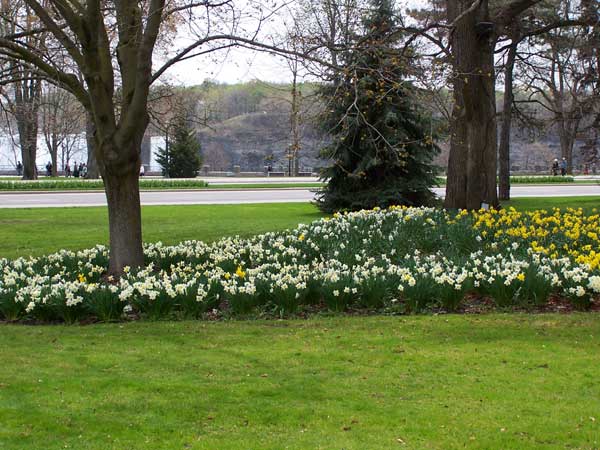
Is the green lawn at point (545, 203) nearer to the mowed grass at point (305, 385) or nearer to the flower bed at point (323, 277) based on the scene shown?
the flower bed at point (323, 277)

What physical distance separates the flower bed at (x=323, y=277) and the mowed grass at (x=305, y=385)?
41 centimetres

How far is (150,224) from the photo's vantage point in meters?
17.4

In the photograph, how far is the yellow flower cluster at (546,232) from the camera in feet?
32.6

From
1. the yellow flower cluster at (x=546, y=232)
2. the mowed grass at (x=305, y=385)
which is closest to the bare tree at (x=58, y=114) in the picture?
the yellow flower cluster at (x=546, y=232)

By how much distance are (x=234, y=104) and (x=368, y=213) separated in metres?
91.4

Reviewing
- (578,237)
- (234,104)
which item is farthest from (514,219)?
(234,104)

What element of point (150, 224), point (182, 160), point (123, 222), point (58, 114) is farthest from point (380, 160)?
point (58, 114)

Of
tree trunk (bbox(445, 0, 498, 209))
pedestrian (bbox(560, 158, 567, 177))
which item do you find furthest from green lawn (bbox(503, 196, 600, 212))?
pedestrian (bbox(560, 158, 567, 177))

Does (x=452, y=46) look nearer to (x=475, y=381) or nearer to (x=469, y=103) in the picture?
(x=469, y=103)

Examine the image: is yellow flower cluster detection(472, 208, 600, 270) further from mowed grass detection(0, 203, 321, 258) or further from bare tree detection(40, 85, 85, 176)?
bare tree detection(40, 85, 85, 176)

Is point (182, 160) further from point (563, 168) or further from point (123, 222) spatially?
point (123, 222)

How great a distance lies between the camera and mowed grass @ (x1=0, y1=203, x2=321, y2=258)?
14.0 m

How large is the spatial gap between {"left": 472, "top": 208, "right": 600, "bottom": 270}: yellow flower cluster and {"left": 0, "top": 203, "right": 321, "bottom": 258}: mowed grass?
5.24 m

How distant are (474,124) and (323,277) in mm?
7930
